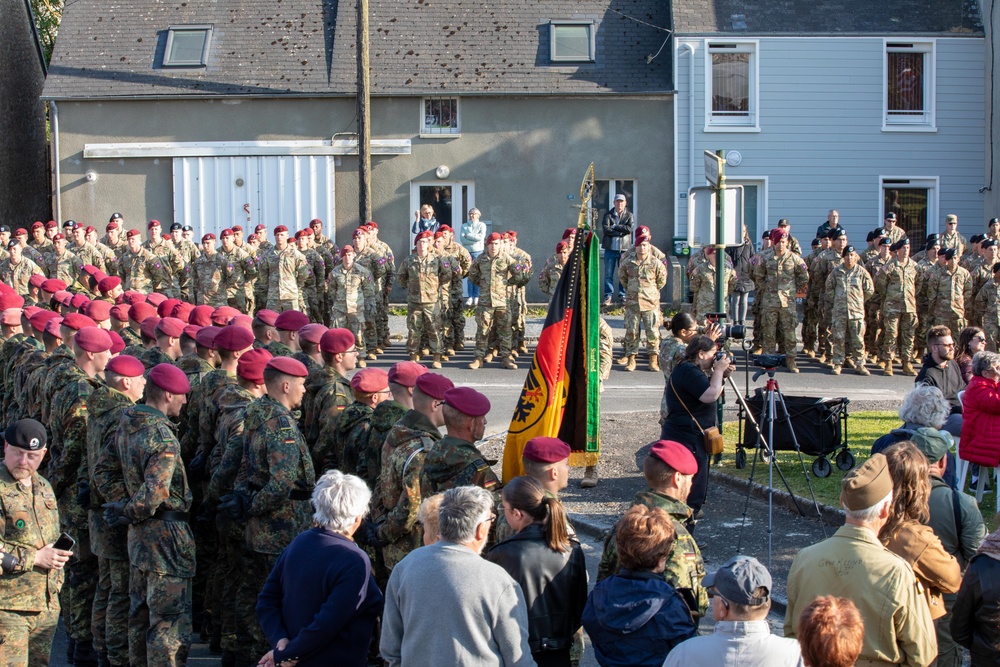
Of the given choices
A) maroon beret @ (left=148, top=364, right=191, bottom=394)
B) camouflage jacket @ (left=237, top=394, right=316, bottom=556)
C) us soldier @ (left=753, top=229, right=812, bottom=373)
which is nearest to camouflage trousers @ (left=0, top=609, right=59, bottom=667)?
camouflage jacket @ (left=237, top=394, right=316, bottom=556)

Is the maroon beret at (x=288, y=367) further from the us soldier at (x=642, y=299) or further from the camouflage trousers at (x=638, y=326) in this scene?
the camouflage trousers at (x=638, y=326)

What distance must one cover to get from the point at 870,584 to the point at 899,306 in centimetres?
1444

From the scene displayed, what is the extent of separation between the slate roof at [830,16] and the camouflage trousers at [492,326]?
10.4 m

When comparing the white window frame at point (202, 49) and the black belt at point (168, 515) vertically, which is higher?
the white window frame at point (202, 49)

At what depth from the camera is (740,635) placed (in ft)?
14.9

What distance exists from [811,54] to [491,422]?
1549 cm

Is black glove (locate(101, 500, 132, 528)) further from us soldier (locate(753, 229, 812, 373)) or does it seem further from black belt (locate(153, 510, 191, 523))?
us soldier (locate(753, 229, 812, 373))

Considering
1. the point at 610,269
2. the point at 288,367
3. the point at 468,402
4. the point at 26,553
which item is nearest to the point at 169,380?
the point at 288,367

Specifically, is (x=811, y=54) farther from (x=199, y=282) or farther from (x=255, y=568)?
(x=255, y=568)

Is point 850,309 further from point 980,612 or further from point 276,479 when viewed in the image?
point 980,612

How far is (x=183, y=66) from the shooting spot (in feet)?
89.7

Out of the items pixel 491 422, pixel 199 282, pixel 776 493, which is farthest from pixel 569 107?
pixel 776 493

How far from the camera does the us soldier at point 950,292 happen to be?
18188 millimetres

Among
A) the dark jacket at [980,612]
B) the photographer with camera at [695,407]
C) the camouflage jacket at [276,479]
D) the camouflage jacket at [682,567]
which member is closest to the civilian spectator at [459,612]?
the camouflage jacket at [682,567]
